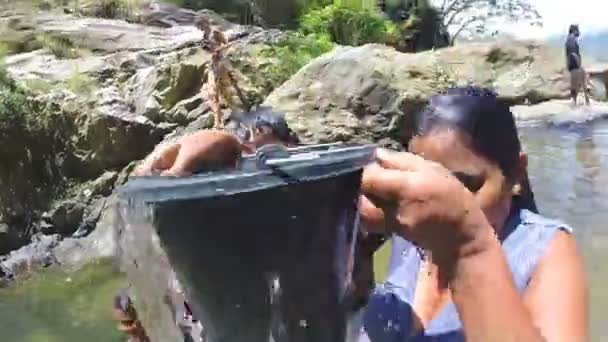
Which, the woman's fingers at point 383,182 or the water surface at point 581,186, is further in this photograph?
the water surface at point 581,186

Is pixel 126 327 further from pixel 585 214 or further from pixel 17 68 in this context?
pixel 17 68

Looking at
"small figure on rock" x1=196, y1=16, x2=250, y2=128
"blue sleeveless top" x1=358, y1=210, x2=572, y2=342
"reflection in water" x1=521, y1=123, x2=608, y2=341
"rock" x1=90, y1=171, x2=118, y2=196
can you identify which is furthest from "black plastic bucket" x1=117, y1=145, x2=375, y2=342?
"rock" x1=90, y1=171, x2=118, y2=196

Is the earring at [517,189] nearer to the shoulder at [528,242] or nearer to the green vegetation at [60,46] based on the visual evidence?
the shoulder at [528,242]

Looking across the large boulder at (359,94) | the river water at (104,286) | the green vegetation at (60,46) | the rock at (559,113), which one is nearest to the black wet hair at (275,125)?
the river water at (104,286)

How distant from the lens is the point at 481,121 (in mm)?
1637

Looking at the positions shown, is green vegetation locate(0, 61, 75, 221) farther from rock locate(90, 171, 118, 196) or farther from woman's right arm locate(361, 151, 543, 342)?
woman's right arm locate(361, 151, 543, 342)

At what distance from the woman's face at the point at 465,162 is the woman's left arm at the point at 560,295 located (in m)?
0.14

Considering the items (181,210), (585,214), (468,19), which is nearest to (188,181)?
(181,210)

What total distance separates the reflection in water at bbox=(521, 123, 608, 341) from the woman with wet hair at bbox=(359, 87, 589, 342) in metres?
3.69

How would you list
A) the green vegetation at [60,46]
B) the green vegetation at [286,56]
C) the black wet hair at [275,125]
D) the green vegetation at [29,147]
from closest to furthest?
the black wet hair at [275,125] < the green vegetation at [29,147] < the green vegetation at [286,56] < the green vegetation at [60,46]

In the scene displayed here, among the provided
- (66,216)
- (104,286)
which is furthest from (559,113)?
(104,286)

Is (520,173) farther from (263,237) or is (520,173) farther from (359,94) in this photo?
(359,94)

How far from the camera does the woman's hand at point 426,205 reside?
1179mm

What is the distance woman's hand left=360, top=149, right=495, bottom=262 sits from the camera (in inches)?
46.4
